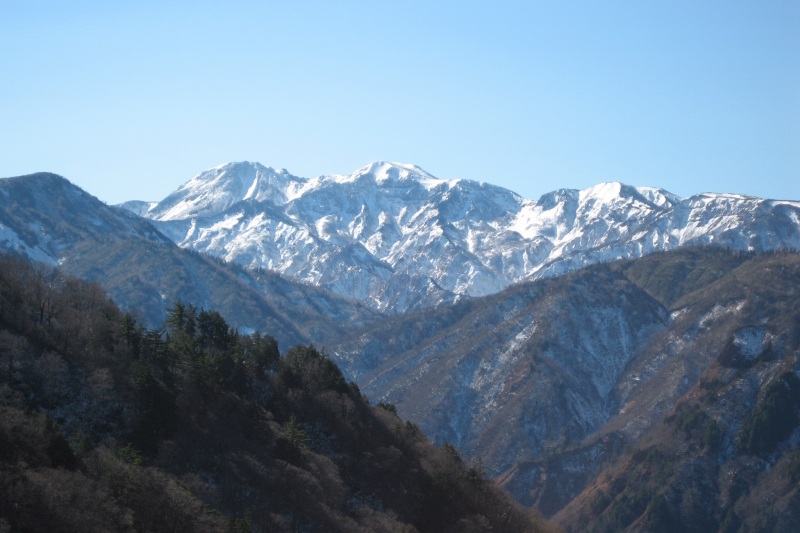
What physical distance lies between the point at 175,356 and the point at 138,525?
42.4 m

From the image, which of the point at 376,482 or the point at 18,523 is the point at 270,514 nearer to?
the point at 376,482

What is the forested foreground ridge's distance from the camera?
7988cm

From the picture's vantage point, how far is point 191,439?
105375mm

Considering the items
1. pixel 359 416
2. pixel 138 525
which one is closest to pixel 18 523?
pixel 138 525

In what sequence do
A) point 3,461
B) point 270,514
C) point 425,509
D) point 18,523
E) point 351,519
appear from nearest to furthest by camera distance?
point 18,523 < point 3,461 < point 270,514 < point 351,519 < point 425,509

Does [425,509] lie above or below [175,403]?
below

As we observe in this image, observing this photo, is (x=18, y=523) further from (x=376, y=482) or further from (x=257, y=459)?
(x=376, y=482)

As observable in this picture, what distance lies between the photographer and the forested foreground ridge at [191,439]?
79875mm

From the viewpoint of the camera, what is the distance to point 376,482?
118812 mm

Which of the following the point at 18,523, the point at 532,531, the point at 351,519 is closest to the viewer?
the point at 18,523

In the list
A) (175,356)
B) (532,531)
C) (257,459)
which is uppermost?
(175,356)

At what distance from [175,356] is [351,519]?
28.7m

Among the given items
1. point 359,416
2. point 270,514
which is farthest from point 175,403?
point 359,416

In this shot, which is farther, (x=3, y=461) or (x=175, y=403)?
(x=175, y=403)
